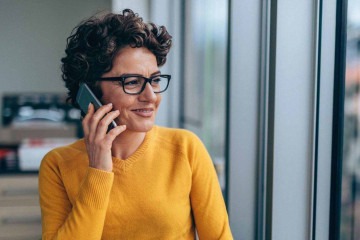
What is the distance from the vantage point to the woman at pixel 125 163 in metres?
1.03

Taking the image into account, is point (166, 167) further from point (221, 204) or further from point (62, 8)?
point (62, 8)

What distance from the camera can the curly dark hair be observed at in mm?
1038

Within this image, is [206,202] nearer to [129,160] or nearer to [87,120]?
[129,160]

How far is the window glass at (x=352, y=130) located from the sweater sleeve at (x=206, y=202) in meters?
0.28

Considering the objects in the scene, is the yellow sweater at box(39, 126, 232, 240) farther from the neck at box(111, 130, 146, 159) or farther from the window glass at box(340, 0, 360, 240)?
the window glass at box(340, 0, 360, 240)

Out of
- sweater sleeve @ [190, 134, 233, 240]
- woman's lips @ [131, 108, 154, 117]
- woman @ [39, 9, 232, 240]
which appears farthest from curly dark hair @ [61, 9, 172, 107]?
sweater sleeve @ [190, 134, 233, 240]

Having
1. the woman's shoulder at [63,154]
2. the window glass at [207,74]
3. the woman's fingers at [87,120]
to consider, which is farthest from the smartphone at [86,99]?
the window glass at [207,74]

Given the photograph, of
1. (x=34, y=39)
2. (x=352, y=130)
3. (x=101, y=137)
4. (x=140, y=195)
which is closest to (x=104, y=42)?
(x=101, y=137)

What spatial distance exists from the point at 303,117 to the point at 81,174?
56 cm

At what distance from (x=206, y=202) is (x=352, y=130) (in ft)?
1.24

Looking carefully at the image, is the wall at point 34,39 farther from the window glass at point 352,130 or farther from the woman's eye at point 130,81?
the window glass at point 352,130

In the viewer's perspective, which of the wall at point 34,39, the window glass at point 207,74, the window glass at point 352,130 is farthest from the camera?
the wall at point 34,39

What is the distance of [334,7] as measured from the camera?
98 centimetres

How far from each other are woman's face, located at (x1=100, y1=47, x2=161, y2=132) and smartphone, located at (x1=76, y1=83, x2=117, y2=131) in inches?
1.4
